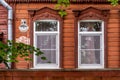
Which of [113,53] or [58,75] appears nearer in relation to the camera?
[58,75]

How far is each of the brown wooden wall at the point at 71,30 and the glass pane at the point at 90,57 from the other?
35 centimetres

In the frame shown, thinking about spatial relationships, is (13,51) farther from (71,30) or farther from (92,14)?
(92,14)

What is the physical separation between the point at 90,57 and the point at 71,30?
3.49ft

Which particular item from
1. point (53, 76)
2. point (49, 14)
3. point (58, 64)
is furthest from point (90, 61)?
point (53, 76)

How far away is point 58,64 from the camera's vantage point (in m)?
10.2

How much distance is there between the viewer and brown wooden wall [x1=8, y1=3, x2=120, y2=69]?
401 inches

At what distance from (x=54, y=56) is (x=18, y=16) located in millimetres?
1621

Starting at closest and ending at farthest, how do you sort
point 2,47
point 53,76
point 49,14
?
point 2,47, point 53,76, point 49,14

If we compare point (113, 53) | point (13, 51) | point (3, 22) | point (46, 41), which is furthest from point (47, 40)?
point (13, 51)

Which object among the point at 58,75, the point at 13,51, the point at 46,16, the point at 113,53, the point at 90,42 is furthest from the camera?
the point at 90,42

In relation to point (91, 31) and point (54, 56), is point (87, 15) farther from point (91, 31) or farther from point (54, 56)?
point (54, 56)

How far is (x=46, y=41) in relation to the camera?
10359 millimetres

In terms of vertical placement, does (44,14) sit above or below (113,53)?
above

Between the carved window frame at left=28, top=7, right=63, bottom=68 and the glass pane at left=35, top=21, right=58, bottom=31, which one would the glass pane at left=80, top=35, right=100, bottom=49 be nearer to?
the carved window frame at left=28, top=7, right=63, bottom=68
